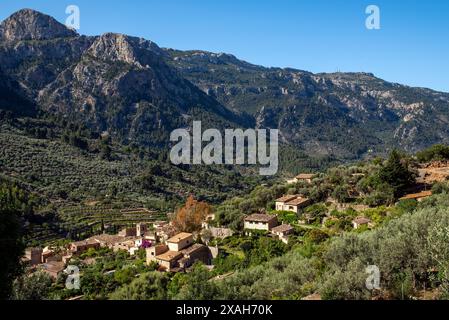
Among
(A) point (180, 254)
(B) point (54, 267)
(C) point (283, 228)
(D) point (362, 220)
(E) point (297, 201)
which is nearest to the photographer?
(D) point (362, 220)

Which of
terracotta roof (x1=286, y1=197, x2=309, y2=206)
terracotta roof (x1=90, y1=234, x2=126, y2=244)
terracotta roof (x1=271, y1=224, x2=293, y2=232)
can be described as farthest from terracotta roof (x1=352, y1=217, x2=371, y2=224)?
terracotta roof (x1=90, y1=234, x2=126, y2=244)

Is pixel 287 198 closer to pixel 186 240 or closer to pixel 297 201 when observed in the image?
pixel 297 201

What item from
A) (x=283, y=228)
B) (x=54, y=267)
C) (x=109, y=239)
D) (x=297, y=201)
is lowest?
(x=109, y=239)

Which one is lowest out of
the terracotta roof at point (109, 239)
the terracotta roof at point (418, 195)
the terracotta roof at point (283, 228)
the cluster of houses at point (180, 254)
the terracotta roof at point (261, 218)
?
the terracotta roof at point (109, 239)

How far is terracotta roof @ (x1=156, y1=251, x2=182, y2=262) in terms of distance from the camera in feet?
136

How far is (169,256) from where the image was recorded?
4200 cm

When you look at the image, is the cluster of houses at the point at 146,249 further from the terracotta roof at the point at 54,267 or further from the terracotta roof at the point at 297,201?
the terracotta roof at the point at 297,201

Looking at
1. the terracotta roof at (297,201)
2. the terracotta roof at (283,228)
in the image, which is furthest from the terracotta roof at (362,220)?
→ the terracotta roof at (297,201)

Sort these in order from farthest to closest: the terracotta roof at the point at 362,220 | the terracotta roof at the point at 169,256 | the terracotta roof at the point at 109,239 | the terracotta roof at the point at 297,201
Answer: the terracotta roof at the point at 109,239
the terracotta roof at the point at 297,201
the terracotta roof at the point at 169,256
the terracotta roof at the point at 362,220

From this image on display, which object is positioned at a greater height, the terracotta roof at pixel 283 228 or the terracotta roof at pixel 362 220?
the terracotta roof at pixel 362 220

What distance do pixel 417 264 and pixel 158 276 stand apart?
16131 millimetres

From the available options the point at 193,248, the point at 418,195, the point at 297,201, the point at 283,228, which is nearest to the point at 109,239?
the point at 193,248

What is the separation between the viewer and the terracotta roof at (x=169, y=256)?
41406 millimetres
